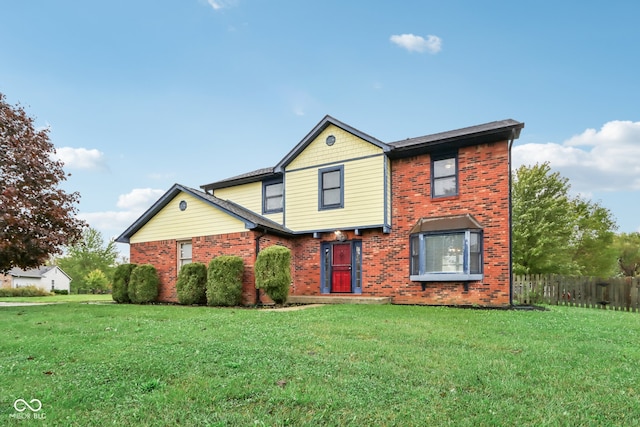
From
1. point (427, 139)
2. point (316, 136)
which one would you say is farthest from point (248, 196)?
point (427, 139)

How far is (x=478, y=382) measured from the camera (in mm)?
4188

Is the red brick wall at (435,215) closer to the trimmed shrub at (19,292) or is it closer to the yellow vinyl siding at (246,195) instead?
the yellow vinyl siding at (246,195)

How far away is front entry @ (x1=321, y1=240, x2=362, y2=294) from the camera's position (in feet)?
48.3

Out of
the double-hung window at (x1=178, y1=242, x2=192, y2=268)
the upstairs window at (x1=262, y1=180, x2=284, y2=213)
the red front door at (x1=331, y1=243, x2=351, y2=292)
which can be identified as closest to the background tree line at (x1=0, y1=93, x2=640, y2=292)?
the double-hung window at (x1=178, y1=242, x2=192, y2=268)

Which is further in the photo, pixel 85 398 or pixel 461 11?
pixel 461 11

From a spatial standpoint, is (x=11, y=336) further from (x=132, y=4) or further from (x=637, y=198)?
(x=637, y=198)

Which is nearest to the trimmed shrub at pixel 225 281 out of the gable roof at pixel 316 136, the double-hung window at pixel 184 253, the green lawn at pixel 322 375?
the double-hung window at pixel 184 253

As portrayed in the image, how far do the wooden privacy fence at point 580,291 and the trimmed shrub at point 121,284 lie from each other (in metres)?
15.5

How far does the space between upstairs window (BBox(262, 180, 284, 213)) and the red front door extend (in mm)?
3115

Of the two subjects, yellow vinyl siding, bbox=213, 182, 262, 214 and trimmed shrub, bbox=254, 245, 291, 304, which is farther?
yellow vinyl siding, bbox=213, 182, 262, 214

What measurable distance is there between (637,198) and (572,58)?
19.0 metres

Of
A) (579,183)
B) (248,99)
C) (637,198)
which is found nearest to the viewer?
(248,99)

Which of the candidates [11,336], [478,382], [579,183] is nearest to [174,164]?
[11,336]

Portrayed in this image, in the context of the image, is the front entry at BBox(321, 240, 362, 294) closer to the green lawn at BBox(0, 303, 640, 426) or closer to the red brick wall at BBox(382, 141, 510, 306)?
the red brick wall at BBox(382, 141, 510, 306)
